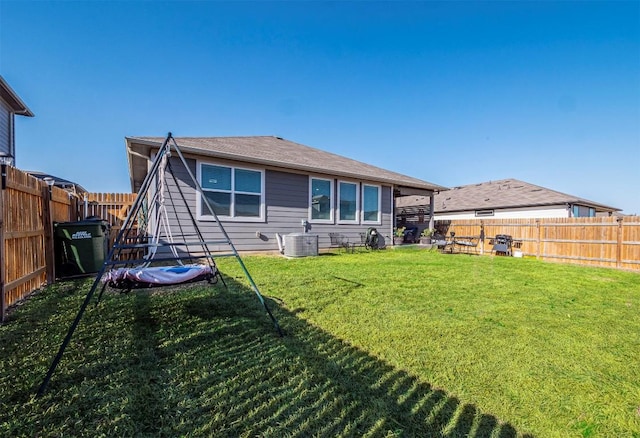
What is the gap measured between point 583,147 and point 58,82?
22.7 metres

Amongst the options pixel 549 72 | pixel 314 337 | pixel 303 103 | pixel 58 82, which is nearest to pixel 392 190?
pixel 303 103

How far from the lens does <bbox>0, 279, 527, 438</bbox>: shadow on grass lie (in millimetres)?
1639

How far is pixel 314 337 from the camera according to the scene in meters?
2.88

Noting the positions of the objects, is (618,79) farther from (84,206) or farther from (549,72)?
(84,206)

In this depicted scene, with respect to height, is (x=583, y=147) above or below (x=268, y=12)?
below

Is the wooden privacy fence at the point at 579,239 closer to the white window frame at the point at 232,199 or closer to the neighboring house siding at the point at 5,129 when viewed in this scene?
the white window frame at the point at 232,199

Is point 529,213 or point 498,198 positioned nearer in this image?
point 529,213

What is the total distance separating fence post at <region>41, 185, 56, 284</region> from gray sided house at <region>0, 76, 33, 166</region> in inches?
290

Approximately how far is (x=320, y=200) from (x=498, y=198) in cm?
1339

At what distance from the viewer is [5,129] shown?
1076 cm

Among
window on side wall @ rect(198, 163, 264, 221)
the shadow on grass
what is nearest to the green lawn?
the shadow on grass

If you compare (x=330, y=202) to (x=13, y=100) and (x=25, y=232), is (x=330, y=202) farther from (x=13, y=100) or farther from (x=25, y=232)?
(x=13, y=100)

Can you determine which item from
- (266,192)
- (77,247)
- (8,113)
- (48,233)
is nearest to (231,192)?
(266,192)

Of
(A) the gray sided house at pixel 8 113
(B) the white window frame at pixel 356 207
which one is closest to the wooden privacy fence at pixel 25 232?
(B) the white window frame at pixel 356 207
